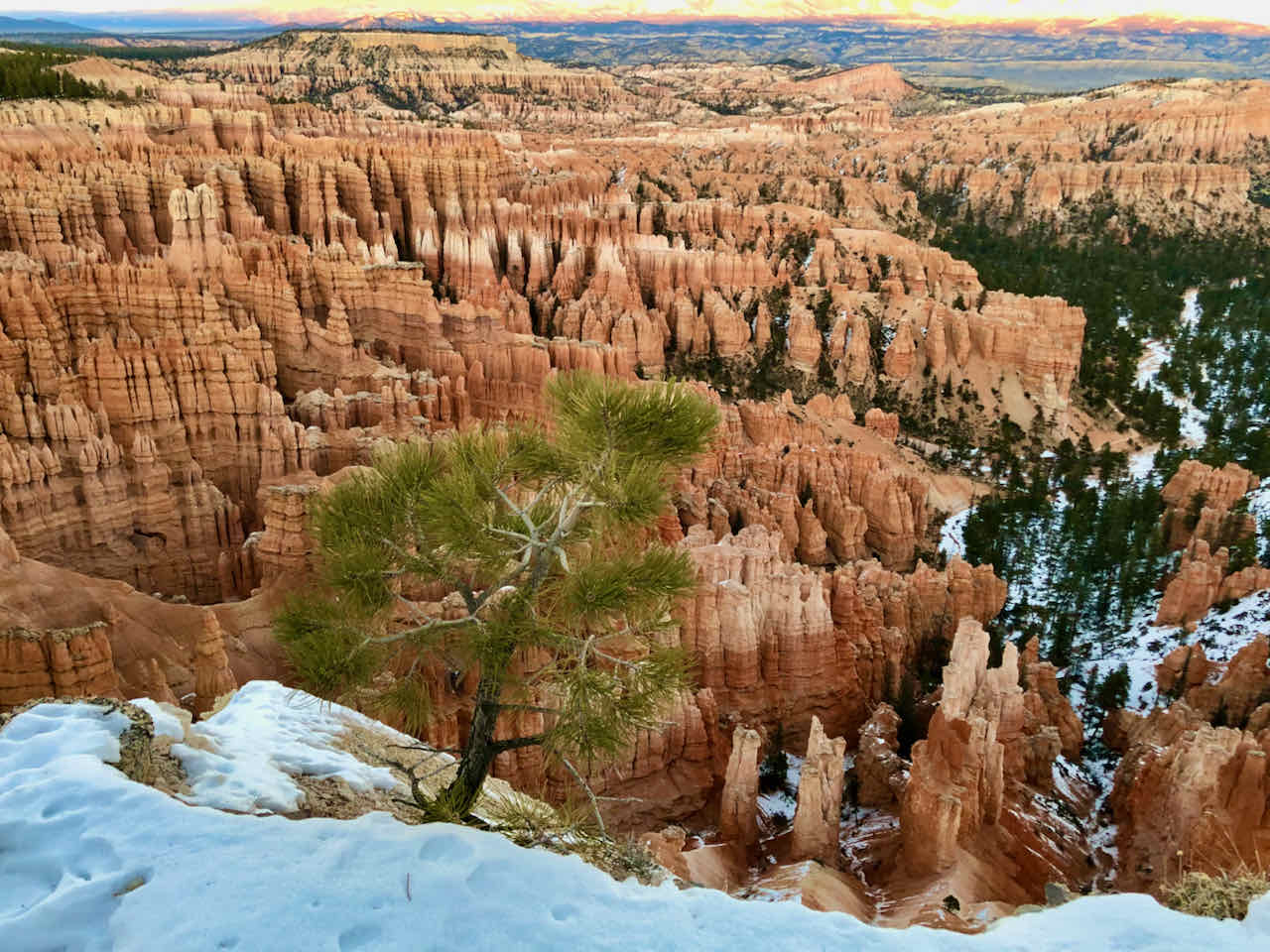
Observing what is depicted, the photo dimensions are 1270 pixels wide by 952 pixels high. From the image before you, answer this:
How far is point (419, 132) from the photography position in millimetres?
76000

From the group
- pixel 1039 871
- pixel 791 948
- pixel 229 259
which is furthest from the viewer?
pixel 229 259

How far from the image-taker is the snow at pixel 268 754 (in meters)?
7.44

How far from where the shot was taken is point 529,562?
7.39 metres

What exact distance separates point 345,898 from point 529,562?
2.68 m

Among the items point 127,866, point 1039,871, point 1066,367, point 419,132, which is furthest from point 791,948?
point 419,132

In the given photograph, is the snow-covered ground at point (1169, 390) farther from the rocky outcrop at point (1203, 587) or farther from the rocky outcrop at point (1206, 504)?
the rocky outcrop at point (1203, 587)

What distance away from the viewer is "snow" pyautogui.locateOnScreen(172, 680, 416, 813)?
7.44m

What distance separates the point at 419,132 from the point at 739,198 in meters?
26.3

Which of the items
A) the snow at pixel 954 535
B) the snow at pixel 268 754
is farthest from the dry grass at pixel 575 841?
the snow at pixel 954 535

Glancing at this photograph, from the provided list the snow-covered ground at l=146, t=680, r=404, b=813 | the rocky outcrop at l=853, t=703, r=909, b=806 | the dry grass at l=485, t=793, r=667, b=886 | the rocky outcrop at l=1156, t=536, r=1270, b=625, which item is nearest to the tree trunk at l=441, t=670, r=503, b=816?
the dry grass at l=485, t=793, r=667, b=886

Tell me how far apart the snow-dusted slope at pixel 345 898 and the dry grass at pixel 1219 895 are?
0.33 metres

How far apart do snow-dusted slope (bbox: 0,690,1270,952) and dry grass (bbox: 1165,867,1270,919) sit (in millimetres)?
328

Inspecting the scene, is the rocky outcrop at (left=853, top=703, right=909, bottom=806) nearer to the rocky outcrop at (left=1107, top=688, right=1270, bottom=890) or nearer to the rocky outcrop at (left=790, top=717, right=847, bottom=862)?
the rocky outcrop at (left=790, top=717, right=847, bottom=862)

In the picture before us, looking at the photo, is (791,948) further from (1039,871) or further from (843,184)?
(843,184)
